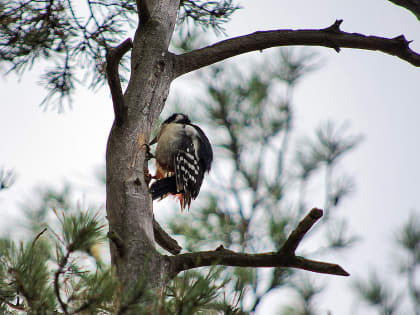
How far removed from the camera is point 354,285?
3564 mm

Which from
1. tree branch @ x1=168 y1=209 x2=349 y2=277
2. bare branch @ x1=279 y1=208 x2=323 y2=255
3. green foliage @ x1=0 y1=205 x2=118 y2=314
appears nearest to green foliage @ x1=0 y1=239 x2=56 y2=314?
green foliage @ x1=0 y1=205 x2=118 y2=314

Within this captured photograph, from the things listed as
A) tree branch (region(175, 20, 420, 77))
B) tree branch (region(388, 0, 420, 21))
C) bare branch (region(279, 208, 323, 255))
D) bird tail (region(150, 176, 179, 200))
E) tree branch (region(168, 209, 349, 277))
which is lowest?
tree branch (region(168, 209, 349, 277))

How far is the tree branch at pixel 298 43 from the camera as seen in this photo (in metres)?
1.93

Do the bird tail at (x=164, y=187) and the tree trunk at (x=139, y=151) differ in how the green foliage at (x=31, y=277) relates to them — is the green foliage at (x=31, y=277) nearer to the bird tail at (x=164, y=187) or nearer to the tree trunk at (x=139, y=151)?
the tree trunk at (x=139, y=151)

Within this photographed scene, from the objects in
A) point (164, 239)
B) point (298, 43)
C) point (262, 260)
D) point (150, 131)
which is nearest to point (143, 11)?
point (150, 131)

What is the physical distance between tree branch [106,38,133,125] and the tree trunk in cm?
3

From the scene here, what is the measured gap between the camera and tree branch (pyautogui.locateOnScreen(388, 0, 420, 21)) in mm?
1897

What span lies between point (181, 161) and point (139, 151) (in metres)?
1.11

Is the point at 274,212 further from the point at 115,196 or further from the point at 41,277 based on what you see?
the point at 41,277

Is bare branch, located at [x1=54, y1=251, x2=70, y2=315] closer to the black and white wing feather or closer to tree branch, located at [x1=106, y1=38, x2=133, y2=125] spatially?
tree branch, located at [x1=106, y1=38, x2=133, y2=125]

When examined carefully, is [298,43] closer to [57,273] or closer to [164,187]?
[164,187]

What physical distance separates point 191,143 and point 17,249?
1924mm

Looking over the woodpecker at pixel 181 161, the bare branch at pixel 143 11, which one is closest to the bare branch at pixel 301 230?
the bare branch at pixel 143 11

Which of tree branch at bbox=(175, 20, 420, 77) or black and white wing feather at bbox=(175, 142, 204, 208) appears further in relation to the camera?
black and white wing feather at bbox=(175, 142, 204, 208)
